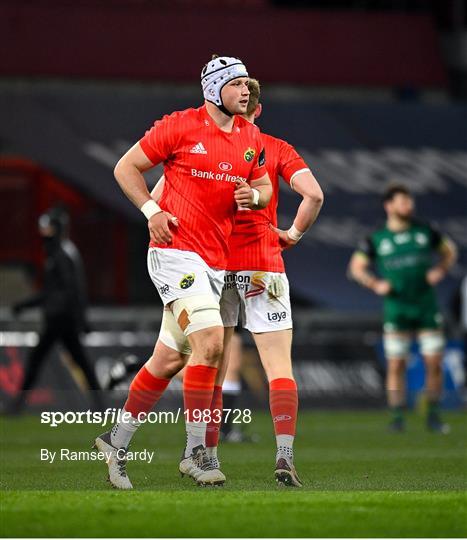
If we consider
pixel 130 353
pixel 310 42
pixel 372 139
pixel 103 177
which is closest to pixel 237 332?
pixel 130 353

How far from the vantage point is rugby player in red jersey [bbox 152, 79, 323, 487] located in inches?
380

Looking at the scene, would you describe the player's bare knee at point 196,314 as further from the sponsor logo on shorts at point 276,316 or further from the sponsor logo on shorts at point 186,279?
the sponsor logo on shorts at point 276,316

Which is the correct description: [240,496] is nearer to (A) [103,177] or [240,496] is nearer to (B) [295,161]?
(B) [295,161]

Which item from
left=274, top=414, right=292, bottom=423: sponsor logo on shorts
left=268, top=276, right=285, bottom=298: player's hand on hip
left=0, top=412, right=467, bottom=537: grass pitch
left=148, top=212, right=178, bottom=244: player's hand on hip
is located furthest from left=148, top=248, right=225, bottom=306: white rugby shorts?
left=0, top=412, right=467, bottom=537: grass pitch

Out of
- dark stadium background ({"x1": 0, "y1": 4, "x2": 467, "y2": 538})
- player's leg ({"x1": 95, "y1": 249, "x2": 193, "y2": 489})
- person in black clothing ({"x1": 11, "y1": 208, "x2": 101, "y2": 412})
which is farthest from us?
dark stadium background ({"x1": 0, "y1": 4, "x2": 467, "y2": 538})

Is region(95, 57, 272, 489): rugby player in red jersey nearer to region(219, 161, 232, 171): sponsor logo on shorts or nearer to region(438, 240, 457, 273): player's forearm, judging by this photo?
region(219, 161, 232, 171): sponsor logo on shorts

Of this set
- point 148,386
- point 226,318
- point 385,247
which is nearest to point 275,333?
point 226,318

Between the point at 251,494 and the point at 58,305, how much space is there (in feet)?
31.7

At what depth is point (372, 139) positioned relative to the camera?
24.5 metres

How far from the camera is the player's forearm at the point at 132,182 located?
29.6 feet

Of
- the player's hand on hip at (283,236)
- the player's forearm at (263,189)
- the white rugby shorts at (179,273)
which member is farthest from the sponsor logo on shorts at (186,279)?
the player's hand on hip at (283,236)

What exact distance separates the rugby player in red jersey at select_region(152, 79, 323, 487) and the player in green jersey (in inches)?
254

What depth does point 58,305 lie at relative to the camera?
1777 cm

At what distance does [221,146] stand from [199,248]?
2.07ft
